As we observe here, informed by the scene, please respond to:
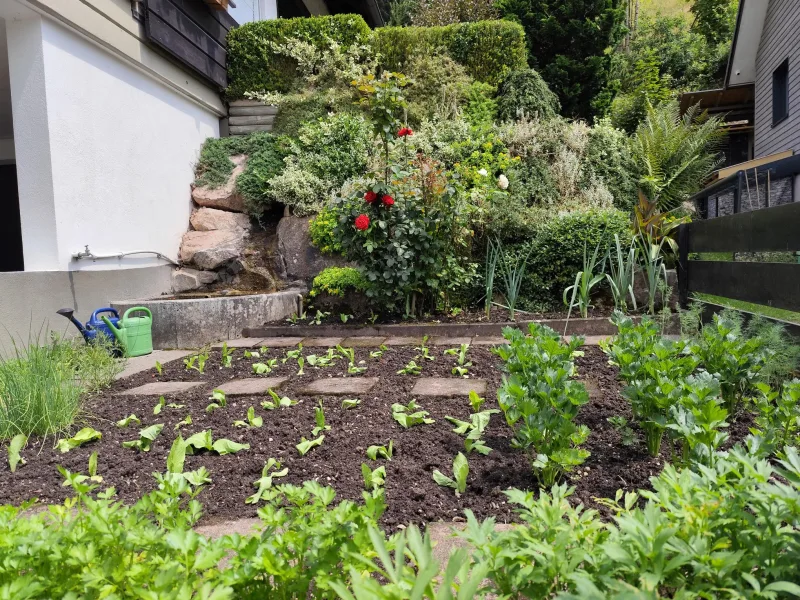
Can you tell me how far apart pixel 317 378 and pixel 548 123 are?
5.59m

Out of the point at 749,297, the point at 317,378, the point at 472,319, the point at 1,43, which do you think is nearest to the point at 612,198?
the point at 472,319

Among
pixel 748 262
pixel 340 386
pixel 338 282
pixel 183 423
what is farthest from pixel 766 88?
pixel 183 423

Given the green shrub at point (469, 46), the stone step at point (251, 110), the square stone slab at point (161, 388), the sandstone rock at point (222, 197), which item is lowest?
the square stone slab at point (161, 388)

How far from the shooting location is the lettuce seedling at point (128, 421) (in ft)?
8.19

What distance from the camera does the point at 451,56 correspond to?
343 inches

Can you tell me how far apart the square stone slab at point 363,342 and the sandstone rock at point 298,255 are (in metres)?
1.64

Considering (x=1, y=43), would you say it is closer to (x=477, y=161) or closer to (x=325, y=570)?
(x=477, y=161)

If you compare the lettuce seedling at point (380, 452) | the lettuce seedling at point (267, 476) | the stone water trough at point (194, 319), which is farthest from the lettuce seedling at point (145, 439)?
the stone water trough at point (194, 319)

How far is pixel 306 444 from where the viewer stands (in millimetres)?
2084

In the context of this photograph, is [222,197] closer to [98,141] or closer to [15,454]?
[98,141]

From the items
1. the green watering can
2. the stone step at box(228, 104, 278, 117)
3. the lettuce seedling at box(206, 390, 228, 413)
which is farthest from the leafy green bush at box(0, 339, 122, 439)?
the stone step at box(228, 104, 278, 117)

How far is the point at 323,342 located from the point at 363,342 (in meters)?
0.34

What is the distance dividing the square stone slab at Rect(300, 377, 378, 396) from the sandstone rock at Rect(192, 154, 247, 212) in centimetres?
488

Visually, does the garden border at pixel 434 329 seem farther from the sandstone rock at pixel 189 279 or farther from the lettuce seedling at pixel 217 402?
the lettuce seedling at pixel 217 402
